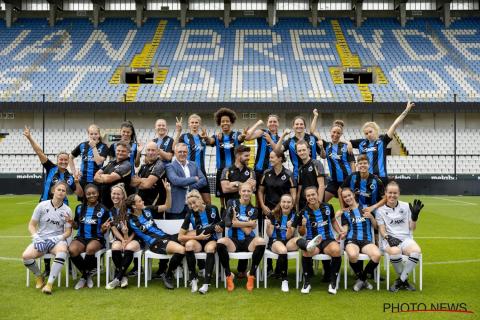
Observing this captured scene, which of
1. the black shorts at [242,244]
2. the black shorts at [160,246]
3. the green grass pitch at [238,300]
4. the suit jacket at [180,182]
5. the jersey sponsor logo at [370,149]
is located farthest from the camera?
the jersey sponsor logo at [370,149]

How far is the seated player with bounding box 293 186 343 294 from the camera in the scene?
682 cm

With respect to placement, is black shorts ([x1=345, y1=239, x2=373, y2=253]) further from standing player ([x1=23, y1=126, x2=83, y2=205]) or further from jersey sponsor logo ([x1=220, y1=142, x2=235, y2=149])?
standing player ([x1=23, y1=126, x2=83, y2=205])

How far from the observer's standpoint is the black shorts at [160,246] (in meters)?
7.07

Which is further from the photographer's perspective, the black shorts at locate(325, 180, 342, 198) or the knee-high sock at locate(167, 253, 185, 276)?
the black shorts at locate(325, 180, 342, 198)

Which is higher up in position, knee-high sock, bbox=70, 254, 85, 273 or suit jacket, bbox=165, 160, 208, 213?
suit jacket, bbox=165, 160, 208, 213

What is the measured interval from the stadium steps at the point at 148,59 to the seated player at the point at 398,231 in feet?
82.1

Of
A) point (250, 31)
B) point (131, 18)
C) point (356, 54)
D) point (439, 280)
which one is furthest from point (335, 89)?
point (439, 280)

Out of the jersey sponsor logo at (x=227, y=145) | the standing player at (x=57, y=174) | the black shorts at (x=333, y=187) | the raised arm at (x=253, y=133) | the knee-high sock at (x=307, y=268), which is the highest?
the raised arm at (x=253, y=133)

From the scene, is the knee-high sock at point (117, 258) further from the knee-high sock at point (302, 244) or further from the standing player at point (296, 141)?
the standing player at point (296, 141)

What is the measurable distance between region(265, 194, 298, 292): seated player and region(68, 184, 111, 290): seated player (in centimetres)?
230

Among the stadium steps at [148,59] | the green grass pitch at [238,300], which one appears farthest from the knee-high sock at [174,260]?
the stadium steps at [148,59]

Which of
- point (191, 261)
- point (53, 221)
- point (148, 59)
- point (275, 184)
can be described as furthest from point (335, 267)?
point (148, 59)

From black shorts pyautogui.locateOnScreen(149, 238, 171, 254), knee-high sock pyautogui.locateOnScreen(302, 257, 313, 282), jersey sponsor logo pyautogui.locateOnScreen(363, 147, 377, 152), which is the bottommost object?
knee-high sock pyautogui.locateOnScreen(302, 257, 313, 282)

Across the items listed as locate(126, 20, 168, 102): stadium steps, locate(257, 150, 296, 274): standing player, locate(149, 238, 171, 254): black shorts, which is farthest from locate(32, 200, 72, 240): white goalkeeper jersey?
locate(126, 20, 168, 102): stadium steps
